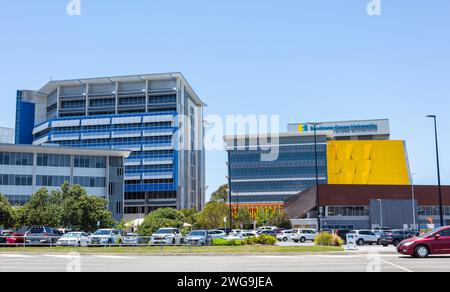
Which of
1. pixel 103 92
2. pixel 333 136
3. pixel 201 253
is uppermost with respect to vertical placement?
pixel 103 92

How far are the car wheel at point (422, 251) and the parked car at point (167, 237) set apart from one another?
66.2 feet

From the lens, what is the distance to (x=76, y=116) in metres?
137

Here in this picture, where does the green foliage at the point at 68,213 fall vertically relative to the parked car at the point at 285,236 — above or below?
above

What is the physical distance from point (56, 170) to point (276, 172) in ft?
213

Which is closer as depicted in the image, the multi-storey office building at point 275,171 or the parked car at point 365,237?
the parked car at point 365,237

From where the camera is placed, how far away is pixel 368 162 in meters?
150

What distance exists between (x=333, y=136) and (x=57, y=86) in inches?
3085

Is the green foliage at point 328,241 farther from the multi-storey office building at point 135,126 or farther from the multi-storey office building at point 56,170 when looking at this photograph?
the multi-storey office building at point 135,126

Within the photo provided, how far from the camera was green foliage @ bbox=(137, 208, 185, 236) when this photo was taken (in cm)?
5704

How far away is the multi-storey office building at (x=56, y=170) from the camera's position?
95.0m

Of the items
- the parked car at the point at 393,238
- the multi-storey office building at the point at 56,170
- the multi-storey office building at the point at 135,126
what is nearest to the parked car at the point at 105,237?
the parked car at the point at 393,238
